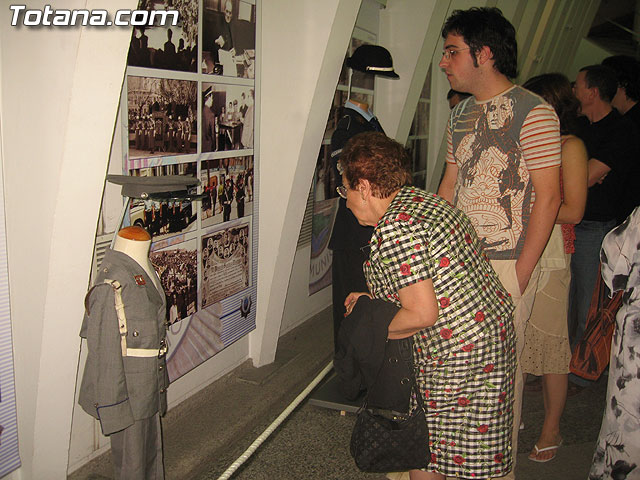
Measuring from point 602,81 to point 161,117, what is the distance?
2.80 meters

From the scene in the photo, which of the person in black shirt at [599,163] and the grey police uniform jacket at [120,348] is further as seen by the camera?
the person in black shirt at [599,163]

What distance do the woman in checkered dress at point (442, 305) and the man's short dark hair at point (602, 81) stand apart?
2.38 m

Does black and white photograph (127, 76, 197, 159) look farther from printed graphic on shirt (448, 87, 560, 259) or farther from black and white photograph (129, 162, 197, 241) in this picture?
printed graphic on shirt (448, 87, 560, 259)

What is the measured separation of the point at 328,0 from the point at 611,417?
2.71m

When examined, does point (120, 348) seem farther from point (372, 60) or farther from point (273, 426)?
point (372, 60)

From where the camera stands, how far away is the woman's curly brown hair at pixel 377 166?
6.48ft

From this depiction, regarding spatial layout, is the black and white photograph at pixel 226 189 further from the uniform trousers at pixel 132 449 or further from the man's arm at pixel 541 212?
the man's arm at pixel 541 212

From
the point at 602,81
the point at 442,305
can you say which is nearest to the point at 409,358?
the point at 442,305

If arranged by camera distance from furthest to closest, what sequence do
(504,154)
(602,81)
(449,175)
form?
(602,81)
(449,175)
(504,154)

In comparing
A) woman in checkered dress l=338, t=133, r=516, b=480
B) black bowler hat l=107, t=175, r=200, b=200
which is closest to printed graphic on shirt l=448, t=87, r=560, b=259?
woman in checkered dress l=338, t=133, r=516, b=480

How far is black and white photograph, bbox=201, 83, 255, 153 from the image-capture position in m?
3.29

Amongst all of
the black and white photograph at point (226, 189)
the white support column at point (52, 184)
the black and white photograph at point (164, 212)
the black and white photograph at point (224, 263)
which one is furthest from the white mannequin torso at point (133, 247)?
the black and white photograph at point (224, 263)

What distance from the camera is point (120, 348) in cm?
210

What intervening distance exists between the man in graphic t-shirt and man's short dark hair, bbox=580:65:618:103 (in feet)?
5.42
